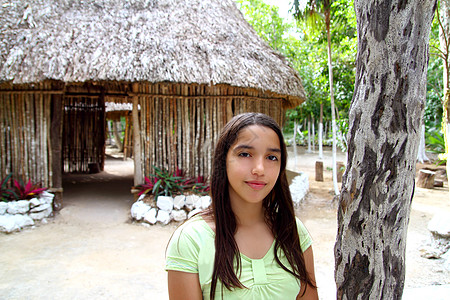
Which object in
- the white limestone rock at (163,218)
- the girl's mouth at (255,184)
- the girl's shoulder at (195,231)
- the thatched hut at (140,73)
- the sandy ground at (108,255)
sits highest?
the thatched hut at (140,73)

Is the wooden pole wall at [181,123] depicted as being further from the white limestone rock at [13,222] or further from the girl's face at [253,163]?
the girl's face at [253,163]

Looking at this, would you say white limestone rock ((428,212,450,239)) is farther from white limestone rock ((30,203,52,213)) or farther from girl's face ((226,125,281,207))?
white limestone rock ((30,203,52,213))

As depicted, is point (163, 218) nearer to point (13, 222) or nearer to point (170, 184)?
point (170, 184)

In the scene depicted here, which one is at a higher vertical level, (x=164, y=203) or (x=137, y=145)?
(x=137, y=145)

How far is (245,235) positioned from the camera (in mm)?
1266

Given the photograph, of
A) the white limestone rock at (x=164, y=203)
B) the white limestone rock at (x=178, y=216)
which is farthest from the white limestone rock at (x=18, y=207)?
the white limestone rock at (x=178, y=216)

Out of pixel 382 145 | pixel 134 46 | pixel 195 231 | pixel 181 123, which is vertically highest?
pixel 134 46

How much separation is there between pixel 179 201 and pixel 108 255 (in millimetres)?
1685

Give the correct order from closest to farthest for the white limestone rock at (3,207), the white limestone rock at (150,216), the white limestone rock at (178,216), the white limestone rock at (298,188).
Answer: the white limestone rock at (3,207) → the white limestone rock at (150,216) → the white limestone rock at (178,216) → the white limestone rock at (298,188)

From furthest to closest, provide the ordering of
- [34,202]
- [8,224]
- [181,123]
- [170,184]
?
1. [181,123]
2. [170,184]
3. [34,202]
4. [8,224]

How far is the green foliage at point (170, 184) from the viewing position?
6.00 m

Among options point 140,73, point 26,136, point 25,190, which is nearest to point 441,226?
point 140,73

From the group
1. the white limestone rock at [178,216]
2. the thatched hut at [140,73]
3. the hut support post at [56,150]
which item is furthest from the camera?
the hut support post at [56,150]

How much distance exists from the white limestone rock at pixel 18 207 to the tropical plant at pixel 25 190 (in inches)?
6.3
